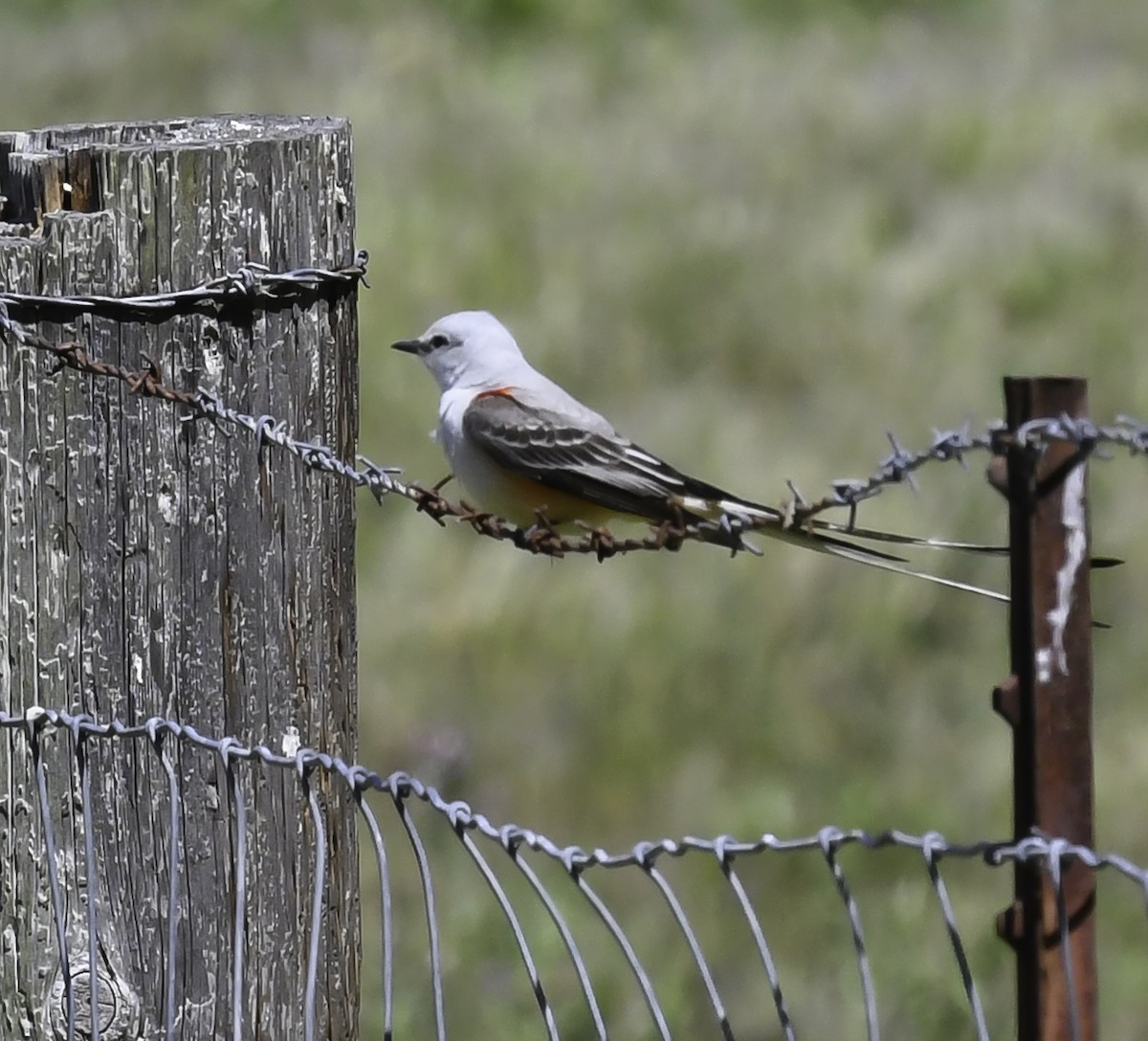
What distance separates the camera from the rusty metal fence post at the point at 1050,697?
6.07 feet

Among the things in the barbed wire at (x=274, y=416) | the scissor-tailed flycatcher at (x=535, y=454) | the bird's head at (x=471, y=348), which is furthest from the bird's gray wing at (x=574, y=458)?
the barbed wire at (x=274, y=416)

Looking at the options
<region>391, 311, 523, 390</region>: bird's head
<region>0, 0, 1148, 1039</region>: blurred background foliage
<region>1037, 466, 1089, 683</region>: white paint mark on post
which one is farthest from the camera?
<region>0, 0, 1148, 1039</region>: blurred background foliage

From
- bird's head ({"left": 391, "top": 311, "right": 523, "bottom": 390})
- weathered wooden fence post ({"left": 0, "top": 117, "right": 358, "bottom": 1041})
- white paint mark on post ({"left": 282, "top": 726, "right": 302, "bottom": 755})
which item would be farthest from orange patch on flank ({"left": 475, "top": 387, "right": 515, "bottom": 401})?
white paint mark on post ({"left": 282, "top": 726, "right": 302, "bottom": 755})

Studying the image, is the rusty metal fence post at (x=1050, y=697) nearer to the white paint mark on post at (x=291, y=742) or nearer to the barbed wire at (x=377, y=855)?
the barbed wire at (x=377, y=855)

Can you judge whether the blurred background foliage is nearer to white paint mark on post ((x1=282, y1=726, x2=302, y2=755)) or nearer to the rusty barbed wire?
white paint mark on post ((x1=282, y1=726, x2=302, y2=755))

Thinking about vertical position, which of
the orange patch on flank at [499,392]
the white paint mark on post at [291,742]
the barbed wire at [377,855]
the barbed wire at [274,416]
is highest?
the orange patch on flank at [499,392]

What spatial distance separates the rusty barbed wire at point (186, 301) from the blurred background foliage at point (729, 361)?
2895 millimetres

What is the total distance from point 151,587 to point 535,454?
185 centimetres

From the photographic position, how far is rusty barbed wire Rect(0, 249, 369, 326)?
288 centimetres

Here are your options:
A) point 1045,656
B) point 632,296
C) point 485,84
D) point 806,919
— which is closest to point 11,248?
point 1045,656

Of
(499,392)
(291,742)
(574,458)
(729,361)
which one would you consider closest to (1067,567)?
(291,742)

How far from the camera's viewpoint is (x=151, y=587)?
2902 mm

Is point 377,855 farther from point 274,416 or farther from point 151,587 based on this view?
point 274,416

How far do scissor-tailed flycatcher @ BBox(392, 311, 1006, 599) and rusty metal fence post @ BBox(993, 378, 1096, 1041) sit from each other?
7.98 feet
